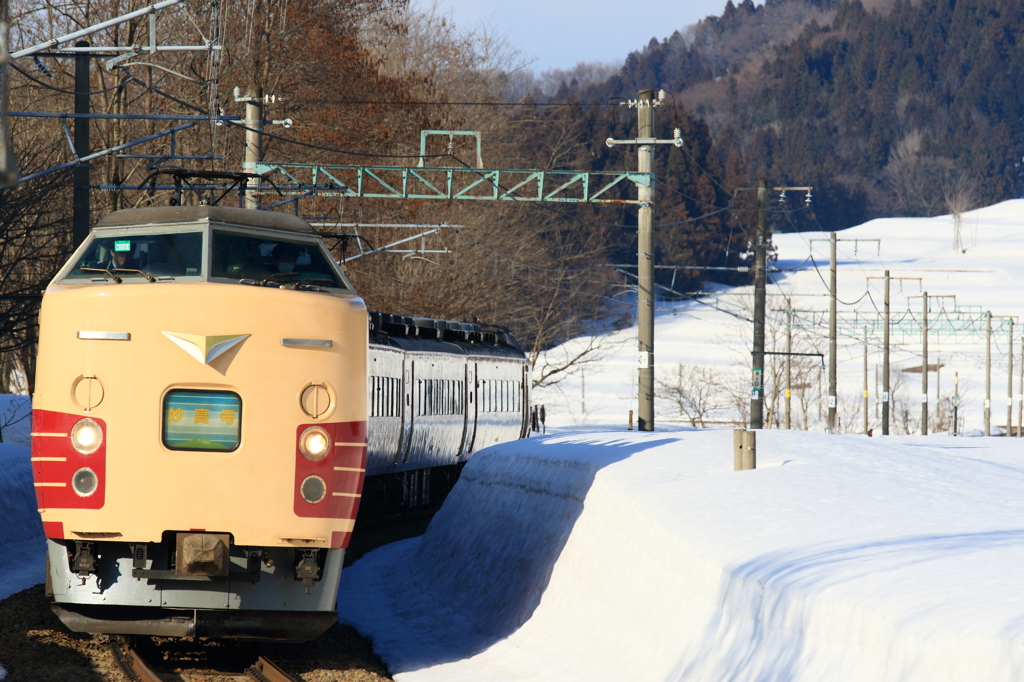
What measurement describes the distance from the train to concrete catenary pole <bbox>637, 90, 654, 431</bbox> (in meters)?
16.8

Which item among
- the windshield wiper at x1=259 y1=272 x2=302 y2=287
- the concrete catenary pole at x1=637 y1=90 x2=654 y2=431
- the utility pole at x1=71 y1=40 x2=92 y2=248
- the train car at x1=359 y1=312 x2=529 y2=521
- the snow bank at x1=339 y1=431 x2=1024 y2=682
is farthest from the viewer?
the concrete catenary pole at x1=637 y1=90 x2=654 y2=431

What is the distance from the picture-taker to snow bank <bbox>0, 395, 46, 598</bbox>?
14.0 metres

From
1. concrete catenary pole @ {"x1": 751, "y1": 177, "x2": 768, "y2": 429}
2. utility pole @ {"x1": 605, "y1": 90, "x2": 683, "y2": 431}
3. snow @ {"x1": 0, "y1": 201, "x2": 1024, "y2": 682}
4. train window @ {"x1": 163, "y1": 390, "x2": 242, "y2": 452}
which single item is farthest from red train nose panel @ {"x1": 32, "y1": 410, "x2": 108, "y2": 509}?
concrete catenary pole @ {"x1": 751, "y1": 177, "x2": 768, "y2": 429}

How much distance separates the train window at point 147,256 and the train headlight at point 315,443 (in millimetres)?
1499

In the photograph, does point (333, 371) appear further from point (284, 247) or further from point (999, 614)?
point (999, 614)

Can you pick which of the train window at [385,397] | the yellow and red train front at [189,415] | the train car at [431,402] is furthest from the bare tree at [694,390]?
the yellow and red train front at [189,415]

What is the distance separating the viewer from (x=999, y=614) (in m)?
6.11

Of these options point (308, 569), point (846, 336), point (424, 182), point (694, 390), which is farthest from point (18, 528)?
point (694, 390)

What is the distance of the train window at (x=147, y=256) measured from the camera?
934 centimetres

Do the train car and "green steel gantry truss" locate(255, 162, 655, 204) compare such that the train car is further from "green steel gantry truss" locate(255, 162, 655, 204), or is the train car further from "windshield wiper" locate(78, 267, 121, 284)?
"windshield wiper" locate(78, 267, 121, 284)

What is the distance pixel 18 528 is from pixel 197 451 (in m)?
9.65

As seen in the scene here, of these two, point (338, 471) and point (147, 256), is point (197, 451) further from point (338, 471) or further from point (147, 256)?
point (147, 256)

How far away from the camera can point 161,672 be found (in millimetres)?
9359

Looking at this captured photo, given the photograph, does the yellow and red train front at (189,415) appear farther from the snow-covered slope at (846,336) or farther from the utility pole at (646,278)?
the snow-covered slope at (846,336)
